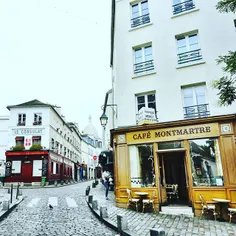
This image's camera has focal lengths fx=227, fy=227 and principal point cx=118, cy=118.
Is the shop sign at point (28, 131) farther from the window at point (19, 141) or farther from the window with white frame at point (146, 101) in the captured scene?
the window with white frame at point (146, 101)

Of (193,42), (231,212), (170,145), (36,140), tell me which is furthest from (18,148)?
(231,212)

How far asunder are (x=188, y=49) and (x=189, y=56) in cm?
43

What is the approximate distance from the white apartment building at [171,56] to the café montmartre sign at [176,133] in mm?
779

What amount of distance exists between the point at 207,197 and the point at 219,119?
3.04 meters

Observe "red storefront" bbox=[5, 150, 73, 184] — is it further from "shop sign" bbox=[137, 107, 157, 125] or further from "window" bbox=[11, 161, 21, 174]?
"shop sign" bbox=[137, 107, 157, 125]

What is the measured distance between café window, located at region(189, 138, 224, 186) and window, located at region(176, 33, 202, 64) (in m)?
3.97

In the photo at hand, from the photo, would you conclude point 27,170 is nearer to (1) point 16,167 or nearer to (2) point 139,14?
(1) point 16,167

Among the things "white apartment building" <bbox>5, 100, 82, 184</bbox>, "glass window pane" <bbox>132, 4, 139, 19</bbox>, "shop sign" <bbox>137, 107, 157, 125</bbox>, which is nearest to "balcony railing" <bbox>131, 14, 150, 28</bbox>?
"glass window pane" <bbox>132, 4, 139, 19</bbox>

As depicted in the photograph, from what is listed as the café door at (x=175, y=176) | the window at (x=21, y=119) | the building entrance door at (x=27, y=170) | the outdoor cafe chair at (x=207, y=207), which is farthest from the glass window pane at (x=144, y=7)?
the building entrance door at (x=27, y=170)

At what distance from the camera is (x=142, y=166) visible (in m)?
10.2

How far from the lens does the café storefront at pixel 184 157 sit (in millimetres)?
8664

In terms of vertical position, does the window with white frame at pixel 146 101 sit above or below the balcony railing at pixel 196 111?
above

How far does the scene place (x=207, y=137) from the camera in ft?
30.0

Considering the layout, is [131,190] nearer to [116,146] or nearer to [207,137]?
[116,146]
